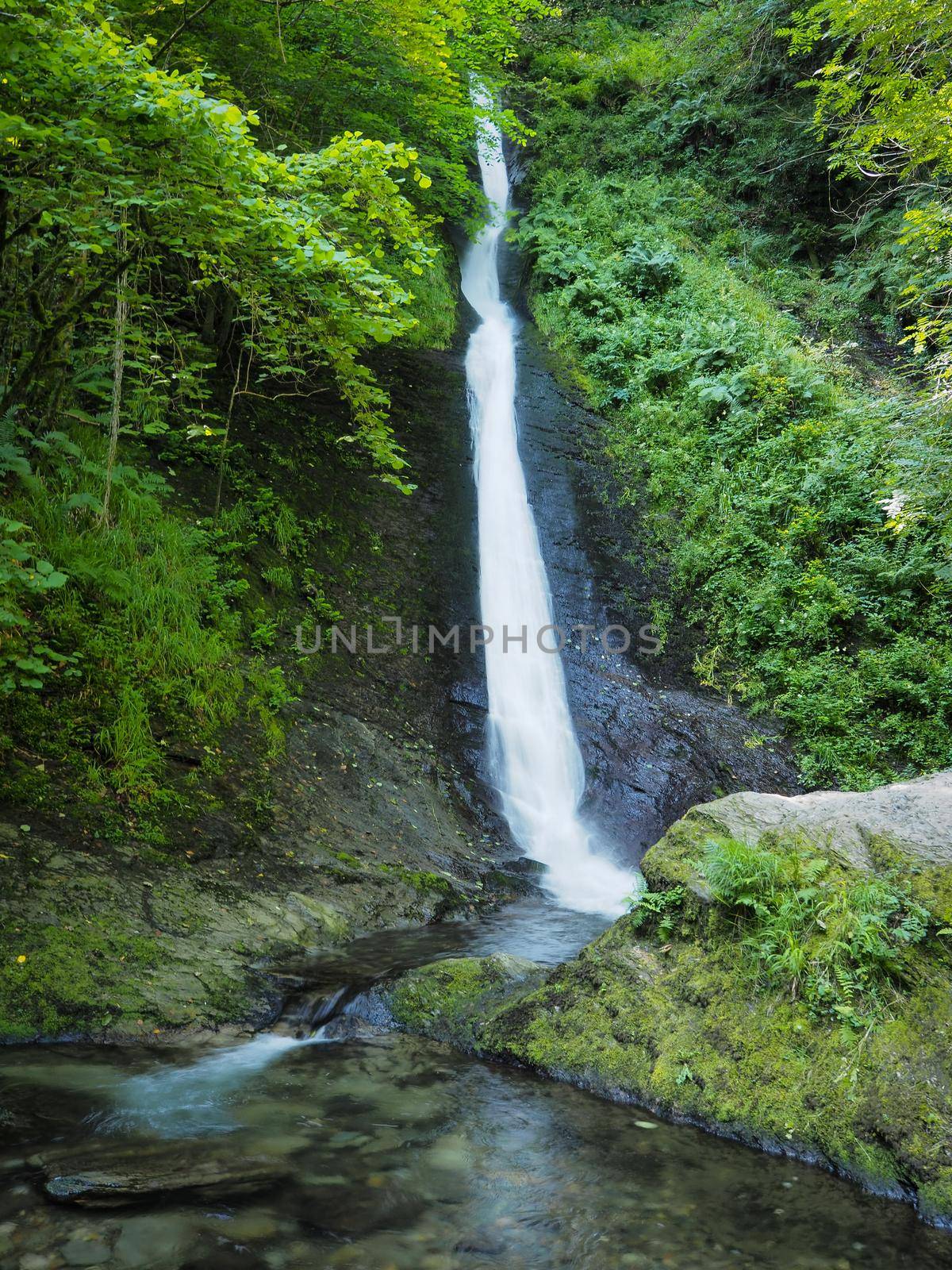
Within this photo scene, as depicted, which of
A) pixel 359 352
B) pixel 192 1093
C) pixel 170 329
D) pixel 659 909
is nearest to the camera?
pixel 192 1093

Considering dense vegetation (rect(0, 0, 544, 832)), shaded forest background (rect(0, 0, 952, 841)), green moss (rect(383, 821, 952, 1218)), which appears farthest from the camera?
shaded forest background (rect(0, 0, 952, 841))

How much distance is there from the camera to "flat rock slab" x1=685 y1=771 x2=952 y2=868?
3887 mm

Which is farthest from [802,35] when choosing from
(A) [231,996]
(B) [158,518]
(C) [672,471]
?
(A) [231,996]

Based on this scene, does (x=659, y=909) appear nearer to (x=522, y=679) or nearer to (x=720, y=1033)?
(x=720, y=1033)

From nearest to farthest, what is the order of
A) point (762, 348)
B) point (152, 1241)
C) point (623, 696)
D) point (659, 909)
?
point (152, 1241), point (659, 909), point (623, 696), point (762, 348)

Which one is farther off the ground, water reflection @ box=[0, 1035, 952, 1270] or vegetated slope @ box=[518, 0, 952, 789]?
vegetated slope @ box=[518, 0, 952, 789]

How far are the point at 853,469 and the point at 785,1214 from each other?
9.45 meters

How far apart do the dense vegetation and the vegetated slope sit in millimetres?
4663

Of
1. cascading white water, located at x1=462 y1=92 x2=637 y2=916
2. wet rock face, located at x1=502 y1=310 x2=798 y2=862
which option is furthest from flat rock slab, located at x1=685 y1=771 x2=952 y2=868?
wet rock face, located at x1=502 y1=310 x2=798 y2=862

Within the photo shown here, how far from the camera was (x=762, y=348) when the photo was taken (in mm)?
12648

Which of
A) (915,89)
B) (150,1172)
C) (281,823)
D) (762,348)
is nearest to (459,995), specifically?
(150,1172)

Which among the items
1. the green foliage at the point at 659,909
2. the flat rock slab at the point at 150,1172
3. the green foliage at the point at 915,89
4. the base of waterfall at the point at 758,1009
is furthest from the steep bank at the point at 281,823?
the green foliage at the point at 915,89

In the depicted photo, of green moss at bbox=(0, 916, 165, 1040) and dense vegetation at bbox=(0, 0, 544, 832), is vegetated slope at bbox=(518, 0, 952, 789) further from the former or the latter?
green moss at bbox=(0, 916, 165, 1040)

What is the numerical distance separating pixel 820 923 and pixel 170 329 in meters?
7.06
